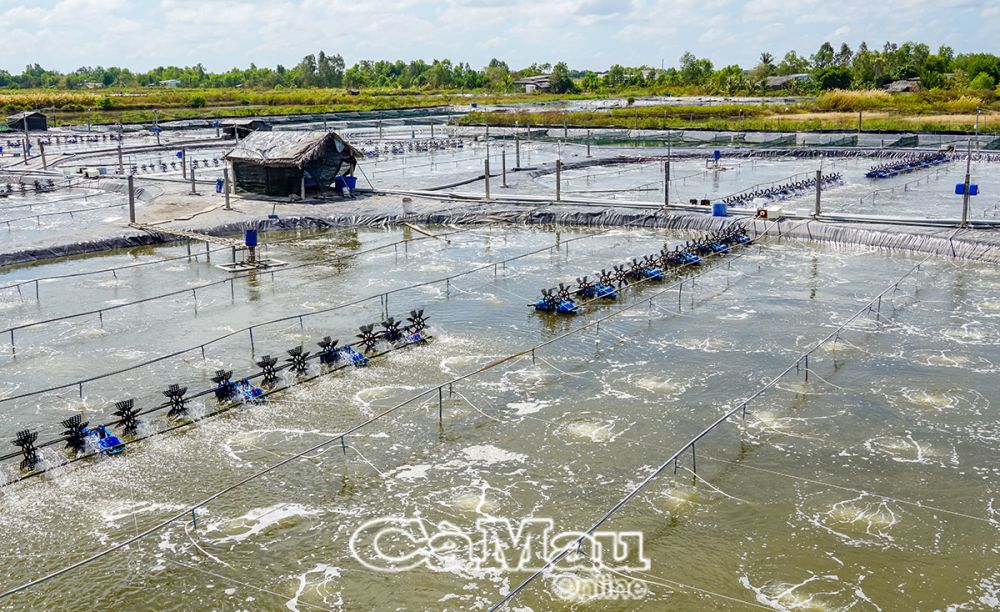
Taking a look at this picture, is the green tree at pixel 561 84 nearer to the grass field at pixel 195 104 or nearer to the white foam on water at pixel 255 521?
the grass field at pixel 195 104

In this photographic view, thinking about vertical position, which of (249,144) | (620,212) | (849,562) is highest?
(249,144)

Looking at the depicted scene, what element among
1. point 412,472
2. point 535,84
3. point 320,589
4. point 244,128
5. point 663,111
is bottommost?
point 320,589

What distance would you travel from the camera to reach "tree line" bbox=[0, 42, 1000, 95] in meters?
104

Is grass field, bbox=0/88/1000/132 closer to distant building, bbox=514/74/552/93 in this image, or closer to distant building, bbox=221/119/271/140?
distant building, bbox=221/119/271/140

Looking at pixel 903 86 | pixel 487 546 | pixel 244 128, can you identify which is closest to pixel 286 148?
pixel 487 546

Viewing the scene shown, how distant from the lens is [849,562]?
10.9m

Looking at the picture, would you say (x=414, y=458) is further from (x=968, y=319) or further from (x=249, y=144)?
(x=249, y=144)

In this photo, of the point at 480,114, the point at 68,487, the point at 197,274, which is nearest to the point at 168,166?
the point at 197,274

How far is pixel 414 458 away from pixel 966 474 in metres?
8.24

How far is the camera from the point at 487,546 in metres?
11.4

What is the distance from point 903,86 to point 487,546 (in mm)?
100052

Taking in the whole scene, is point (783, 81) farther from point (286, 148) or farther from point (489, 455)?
point (489, 455)

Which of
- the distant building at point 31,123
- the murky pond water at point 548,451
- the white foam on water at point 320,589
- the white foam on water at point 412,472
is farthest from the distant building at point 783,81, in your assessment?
the white foam on water at point 320,589

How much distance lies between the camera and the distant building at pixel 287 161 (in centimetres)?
3622
